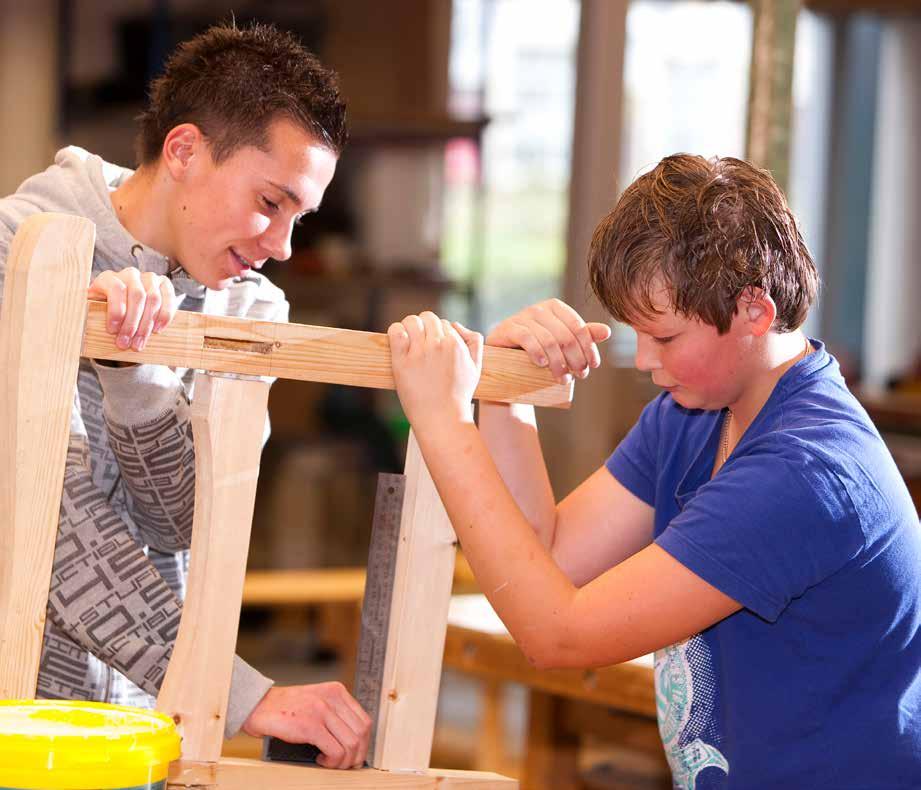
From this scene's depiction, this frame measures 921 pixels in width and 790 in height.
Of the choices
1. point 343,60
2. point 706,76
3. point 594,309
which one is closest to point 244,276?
point 594,309

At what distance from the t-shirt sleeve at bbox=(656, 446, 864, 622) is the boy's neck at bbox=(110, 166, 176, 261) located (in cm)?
64

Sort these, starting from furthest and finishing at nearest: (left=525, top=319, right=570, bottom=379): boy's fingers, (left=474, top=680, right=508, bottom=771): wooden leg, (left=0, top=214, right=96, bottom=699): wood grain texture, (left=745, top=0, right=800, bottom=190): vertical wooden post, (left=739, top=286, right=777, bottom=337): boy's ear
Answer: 1. (left=474, top=680, right=508, bottom=771): wooden leg
2. (left=745, top=0, right=800, bottom=190): vertical wooden post
3. (left=525, top=319, right=570, bottom=379): boy's fingers
4. (left=739, top=286, right=777, bottom=337): boy's ear
5. (left=0, top=214, right=96, bottom=699): wood grain texture

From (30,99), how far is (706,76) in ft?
9.69

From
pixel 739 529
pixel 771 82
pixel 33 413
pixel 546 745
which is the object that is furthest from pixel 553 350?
pixel 546 745

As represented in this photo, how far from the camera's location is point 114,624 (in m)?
1.15

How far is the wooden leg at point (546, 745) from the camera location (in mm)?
2525

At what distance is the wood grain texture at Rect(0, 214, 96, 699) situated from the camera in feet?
3.29

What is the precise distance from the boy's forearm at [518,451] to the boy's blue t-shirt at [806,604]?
26cm

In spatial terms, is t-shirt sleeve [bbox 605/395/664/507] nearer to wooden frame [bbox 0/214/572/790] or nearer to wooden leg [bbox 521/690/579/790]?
wooden frame [bbox 0/214/572/790]

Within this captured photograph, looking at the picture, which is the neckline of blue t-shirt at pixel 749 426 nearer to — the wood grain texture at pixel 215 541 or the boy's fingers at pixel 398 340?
the boy's fingers at pixel 398 340

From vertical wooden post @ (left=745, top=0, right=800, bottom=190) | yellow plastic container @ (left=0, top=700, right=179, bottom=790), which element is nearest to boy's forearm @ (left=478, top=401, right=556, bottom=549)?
yellow plastic container @ (left=0, top=700, right=179, bottom=790)

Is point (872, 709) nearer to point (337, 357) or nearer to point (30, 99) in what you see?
point (337, 357)

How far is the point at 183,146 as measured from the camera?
1.35m

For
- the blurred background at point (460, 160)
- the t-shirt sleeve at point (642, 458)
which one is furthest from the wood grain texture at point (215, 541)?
the blurred background at point (460, 160)
